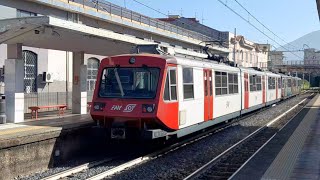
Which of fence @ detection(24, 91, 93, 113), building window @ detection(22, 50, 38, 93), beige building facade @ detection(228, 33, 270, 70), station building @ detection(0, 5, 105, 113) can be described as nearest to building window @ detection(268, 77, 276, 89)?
station building @ detection(0, 5, 105, 113)

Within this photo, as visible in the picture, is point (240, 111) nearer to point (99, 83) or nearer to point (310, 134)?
point (310, 134)

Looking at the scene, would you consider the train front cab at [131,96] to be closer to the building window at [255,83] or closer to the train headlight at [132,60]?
the train headlight at [132,60]

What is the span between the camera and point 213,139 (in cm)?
1591

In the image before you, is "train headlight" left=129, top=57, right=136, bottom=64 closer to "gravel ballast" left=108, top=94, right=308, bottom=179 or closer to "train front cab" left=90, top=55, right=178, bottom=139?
"train front cab" left=90, top=55, right=178, bottom=139

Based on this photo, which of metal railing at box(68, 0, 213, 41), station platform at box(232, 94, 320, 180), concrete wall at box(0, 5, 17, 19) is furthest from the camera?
metal railing at box(68, 0, 213, 41)

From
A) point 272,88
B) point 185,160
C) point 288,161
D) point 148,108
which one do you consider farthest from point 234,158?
point 272,88

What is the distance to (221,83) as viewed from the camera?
55.4 feet

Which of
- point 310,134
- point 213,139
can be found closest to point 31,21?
point 213,139

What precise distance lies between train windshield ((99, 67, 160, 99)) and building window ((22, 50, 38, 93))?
12001 mm

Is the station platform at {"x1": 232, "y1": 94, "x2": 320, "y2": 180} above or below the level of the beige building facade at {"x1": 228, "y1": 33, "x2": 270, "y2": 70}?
below

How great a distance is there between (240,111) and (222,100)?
13.4ft

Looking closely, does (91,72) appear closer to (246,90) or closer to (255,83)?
(255,83)

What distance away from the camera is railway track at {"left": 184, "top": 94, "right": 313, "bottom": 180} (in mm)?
10031

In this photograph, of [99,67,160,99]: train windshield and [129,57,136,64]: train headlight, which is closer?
[99,67,160,99]: train windshield
